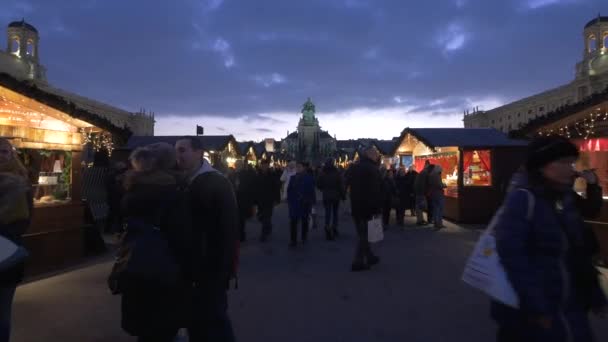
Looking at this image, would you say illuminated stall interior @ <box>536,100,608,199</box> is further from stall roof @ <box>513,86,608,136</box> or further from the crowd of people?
the crowd of people

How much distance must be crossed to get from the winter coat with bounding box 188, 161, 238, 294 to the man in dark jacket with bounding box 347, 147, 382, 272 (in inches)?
154

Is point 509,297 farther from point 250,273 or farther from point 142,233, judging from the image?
point 250,273

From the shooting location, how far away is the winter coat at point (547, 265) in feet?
6.34

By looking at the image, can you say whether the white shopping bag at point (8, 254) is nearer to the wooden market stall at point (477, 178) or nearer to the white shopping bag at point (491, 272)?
the white shopping bag at point (491, 272)

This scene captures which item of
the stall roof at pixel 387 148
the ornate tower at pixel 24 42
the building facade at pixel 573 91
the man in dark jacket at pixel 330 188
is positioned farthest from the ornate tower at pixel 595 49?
the ornate tower at pixel 24 42

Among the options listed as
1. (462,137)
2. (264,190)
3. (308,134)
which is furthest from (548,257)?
(308,134)

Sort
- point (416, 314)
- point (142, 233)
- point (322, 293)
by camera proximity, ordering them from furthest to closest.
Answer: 1. point (322, 293)
2. point (416, 314)
3. point (142, 233)

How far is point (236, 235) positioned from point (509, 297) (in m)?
1.56

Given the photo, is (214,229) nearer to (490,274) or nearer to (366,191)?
(490,274)

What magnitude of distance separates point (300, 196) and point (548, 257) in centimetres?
688

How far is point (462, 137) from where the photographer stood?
51.6ft

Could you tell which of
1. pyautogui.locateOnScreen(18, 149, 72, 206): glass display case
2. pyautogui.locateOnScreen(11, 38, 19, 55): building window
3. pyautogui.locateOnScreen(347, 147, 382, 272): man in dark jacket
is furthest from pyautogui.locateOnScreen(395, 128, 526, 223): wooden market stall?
pyautogui.locateOnScreen(11, 38, 19, 55): building window

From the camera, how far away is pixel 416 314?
4504mm

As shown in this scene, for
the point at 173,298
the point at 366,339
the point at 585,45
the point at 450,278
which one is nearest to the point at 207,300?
the point at 173,298
